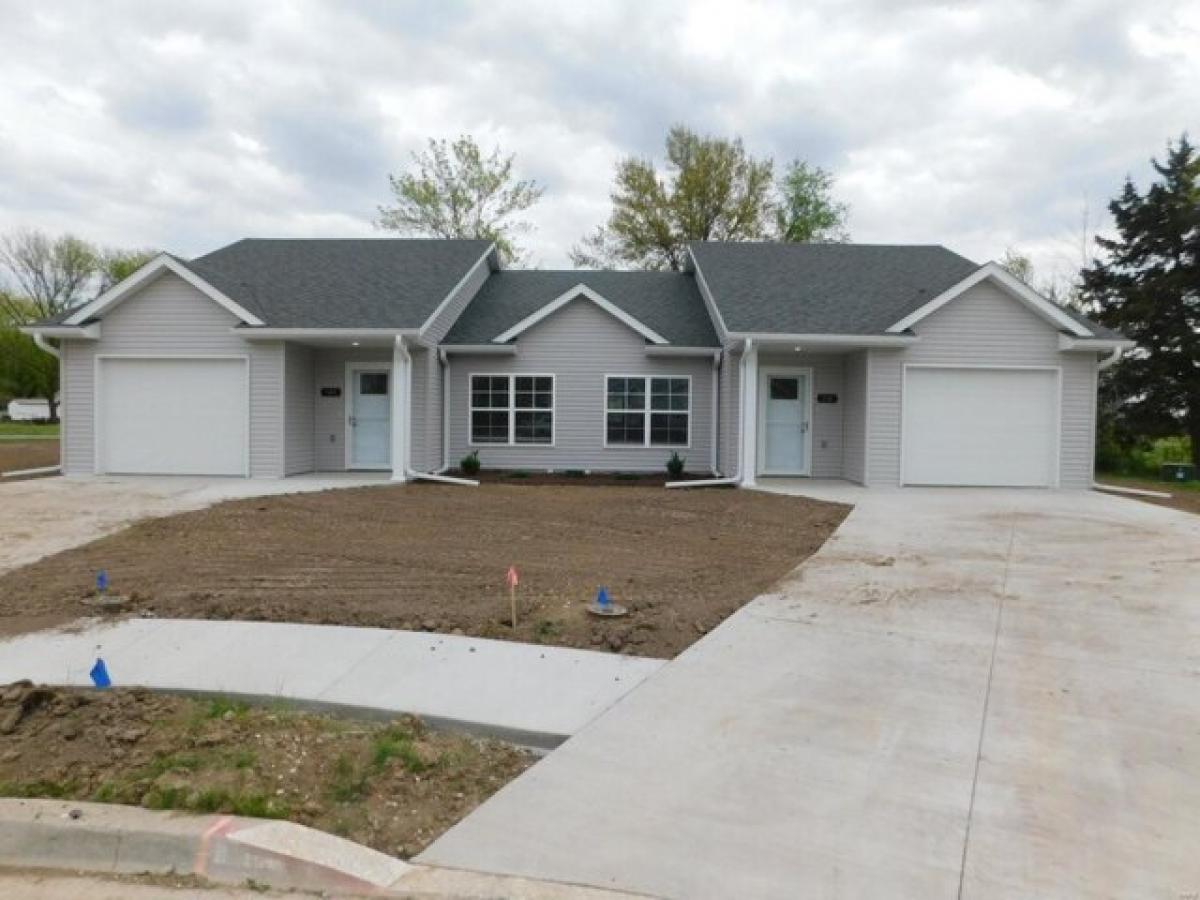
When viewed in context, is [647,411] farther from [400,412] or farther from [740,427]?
[400,412]

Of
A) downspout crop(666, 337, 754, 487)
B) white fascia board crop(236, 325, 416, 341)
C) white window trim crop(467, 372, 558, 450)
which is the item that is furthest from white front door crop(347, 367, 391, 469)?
downspout crop(666, 337, 754, 487)

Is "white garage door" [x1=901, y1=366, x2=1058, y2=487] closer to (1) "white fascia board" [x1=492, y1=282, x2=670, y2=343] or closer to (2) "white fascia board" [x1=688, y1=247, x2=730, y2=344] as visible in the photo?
(2) "white fascia board" [x1=688, y1=247, x2=730, y2=344]

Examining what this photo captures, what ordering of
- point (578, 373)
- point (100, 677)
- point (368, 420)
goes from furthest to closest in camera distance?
point (578, 373)
point (368, 420)
point (100, 677)

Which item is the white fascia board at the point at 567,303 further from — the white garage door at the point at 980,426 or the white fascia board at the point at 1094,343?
the white fascia board at the point at 1094,343

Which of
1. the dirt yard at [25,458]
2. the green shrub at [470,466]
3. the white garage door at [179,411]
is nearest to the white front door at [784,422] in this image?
the green shrub at [470,466]

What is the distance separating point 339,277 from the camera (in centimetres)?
1750

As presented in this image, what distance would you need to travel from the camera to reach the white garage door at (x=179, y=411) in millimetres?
15195

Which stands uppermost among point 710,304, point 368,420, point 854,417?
point 710,304

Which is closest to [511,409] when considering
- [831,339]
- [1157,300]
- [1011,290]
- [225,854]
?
[831,339]

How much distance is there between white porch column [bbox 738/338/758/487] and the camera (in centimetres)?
1493

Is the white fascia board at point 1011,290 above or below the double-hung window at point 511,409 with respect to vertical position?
above

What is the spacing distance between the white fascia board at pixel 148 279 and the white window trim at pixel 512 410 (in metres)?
4.69

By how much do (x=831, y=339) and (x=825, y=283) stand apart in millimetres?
3384

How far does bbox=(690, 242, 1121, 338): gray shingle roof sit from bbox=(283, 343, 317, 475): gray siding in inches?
331
